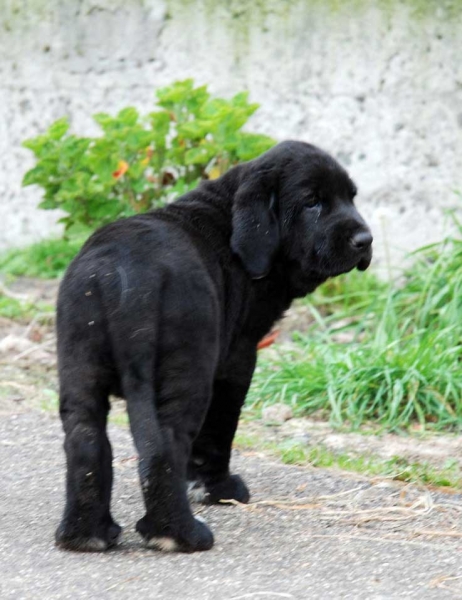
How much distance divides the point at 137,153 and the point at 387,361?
2373mm

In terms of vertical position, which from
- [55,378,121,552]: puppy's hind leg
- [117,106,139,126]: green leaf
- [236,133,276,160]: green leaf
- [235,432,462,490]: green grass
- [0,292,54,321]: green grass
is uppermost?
[117,106,139,126]: green leaf

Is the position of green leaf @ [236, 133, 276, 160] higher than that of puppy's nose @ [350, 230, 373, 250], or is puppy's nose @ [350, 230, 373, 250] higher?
green leaf @ [236, 133, 276, 160]

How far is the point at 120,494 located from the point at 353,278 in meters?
3.73

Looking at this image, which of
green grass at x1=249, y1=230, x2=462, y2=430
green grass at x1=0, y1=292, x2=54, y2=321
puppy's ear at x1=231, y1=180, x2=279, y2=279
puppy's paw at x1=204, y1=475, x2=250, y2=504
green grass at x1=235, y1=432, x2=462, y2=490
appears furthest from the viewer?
green grass at x1=0, y1=292, x2=54, y2=321

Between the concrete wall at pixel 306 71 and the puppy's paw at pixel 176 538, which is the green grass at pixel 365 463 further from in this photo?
the concrete wall at pixel 306 71

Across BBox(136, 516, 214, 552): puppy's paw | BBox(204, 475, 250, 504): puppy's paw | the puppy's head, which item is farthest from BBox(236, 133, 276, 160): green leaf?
BBox(136, 516, 214, 552): puppy's paw

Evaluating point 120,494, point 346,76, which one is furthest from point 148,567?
point 346,76

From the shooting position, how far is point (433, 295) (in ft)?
22.2

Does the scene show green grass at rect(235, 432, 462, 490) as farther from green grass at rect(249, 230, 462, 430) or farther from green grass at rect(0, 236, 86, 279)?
green grass at rect(0, 236, 86, 279)

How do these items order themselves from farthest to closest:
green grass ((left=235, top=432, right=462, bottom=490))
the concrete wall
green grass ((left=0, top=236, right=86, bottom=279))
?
green grass ((left=0, top=236, right=86, bottom=279)) < the concrete wall < green grass ((left=235, top=432, right=462, bottom=490))

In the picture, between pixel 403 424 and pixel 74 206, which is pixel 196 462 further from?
pixel 74 206

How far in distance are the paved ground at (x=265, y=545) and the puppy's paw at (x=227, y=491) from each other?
5cm

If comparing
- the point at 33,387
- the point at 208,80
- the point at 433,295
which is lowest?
the point at 33,387

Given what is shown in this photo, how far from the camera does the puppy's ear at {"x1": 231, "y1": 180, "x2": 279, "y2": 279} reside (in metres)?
3.93
